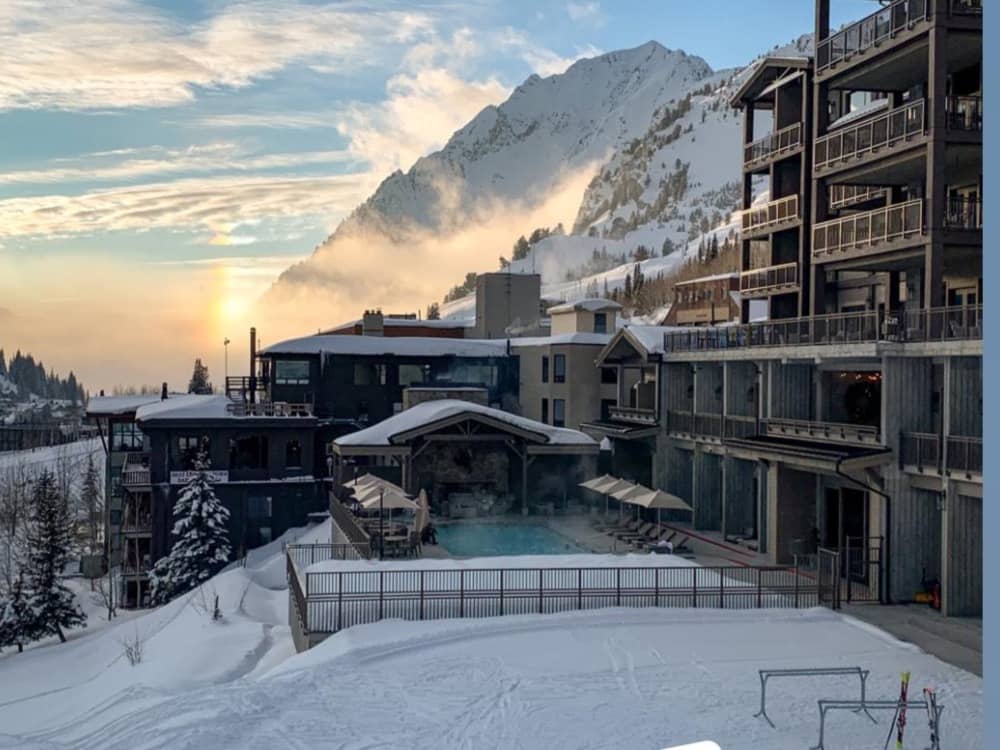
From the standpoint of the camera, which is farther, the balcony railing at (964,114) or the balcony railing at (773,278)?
the balcony railing at (773,278)

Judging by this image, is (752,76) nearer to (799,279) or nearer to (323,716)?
(799,279)

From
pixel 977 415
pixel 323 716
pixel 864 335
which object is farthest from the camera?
pixel 864 335

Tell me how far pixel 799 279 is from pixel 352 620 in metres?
21.2

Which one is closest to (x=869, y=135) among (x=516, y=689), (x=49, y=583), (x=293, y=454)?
(x=516, y=689)

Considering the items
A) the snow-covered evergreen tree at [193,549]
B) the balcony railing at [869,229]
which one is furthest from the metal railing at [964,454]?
the snow-covered evergreen tree at [193,549]

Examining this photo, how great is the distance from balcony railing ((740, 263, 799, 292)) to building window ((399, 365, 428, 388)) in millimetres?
20506

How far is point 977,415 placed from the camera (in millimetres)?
22125

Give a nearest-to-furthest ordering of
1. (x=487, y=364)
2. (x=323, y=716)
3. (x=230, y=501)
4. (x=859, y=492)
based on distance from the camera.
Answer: (x=323, y=716) → (x=859, y=492) → (x=230, y=501) → (x=487, y=364)

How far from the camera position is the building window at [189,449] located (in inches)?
1738

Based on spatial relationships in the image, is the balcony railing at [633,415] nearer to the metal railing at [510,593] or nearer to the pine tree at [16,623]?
the metal railing at [510,593]

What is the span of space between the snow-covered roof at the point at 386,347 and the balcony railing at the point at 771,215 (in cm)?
1929

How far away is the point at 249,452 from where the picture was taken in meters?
45.3

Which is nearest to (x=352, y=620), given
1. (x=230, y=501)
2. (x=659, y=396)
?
(x=659, y=396)

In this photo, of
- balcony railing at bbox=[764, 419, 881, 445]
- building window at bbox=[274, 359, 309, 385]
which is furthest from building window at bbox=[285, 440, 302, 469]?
balcony railing at bbox=[764, 419, 881, 445]
